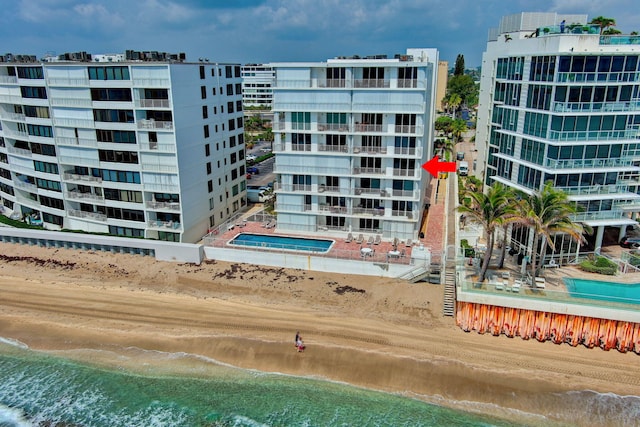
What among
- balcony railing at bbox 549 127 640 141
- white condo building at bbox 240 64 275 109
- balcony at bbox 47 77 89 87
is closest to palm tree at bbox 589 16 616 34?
balcony railing at bbox 549 127 640 141

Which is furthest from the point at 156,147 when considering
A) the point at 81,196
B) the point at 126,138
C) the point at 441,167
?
the point at 441,167

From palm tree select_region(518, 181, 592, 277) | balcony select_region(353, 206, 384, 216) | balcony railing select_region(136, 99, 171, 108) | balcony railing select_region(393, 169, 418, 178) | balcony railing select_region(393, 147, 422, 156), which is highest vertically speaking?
balcony railing select_region(136, 99, 171, 108)

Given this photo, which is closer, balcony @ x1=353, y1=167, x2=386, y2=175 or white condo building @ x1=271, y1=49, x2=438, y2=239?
white condo building @ x1=271, y1=49, x2=438, y2=239

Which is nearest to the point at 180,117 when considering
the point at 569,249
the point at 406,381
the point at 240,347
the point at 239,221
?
the point at 239,221

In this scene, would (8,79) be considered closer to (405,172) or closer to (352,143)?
(352,143)

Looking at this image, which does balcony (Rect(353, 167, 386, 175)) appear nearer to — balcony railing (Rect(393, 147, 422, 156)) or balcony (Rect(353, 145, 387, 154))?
balcony (Rect(353, 145, 387, 154))

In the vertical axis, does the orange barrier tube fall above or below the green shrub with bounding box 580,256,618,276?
below

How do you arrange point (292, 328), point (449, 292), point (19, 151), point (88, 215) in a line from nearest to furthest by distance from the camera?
point (292, 328) < point (449, 292) < point (88, 215) < point (19, 151)
